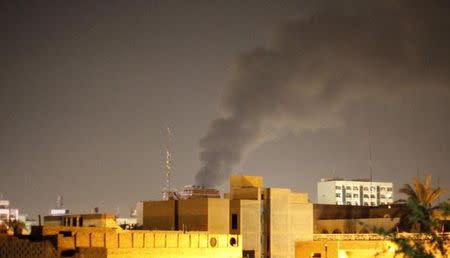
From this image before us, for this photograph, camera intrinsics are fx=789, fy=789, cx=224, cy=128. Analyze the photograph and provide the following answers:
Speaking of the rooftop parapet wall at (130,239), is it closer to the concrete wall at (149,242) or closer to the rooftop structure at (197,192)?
the concrete wall at (149,242)

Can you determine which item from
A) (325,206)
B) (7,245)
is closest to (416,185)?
(325,206)

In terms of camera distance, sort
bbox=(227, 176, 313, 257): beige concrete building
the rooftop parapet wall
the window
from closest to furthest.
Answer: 1. the rooftop parapet wall
2. bbox=(227, 176, 313, 257): beige concrete building
3. the window

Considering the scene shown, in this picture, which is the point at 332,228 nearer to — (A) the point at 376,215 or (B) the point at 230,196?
(A) the point at 376,215

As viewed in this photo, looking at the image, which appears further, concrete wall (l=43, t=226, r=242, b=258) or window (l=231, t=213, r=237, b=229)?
window (l=231, t=213, r=237, b=229)

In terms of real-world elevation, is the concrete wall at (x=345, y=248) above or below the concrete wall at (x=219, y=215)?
below

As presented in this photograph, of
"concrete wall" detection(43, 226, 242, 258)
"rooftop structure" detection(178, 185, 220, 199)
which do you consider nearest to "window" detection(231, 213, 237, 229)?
"concrete wall" detection(43, 226, 242, 258)

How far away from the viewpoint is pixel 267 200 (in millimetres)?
73875

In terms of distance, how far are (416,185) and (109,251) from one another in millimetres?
30790

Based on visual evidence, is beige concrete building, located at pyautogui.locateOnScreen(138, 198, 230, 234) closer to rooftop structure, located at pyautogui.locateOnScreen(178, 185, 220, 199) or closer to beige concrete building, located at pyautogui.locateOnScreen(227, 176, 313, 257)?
beige concrete building, located at pyautogui.locateOnScreen(227, 176, 313, 257)

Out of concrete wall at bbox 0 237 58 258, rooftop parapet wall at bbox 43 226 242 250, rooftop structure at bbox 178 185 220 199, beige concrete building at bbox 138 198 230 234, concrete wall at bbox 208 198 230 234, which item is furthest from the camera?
rooftop structure at bbox 178 185 220 199

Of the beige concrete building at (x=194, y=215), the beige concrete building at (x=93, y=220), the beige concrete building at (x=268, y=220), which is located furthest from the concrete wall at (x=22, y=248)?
the beige concrete building at (x=268, y=220)

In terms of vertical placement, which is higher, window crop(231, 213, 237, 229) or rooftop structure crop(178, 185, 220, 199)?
rooftop structure crop(178, 185, 220, 199)

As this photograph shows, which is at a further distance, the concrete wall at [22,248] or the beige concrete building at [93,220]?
the beige concrete building at [93,220]

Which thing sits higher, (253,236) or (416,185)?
(416,185)
